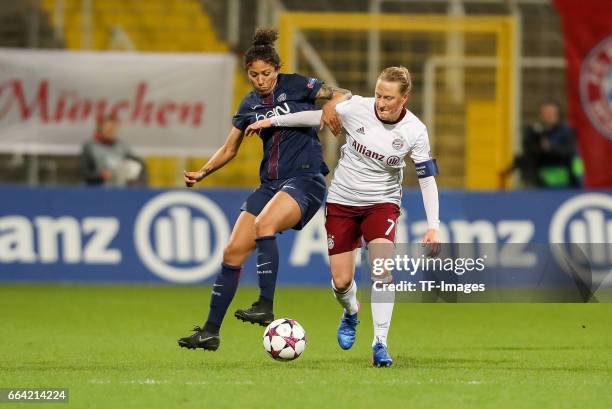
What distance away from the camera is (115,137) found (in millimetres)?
16094

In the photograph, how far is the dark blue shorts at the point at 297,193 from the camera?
870cm

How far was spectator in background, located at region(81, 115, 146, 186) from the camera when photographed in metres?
15.5

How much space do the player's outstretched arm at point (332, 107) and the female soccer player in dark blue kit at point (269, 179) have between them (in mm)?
10

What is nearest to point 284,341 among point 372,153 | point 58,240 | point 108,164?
point 372,153

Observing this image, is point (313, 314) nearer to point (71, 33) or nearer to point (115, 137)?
point (115, 137)

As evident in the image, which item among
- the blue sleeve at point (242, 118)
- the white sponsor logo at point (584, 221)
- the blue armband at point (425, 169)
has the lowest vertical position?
the white sponsor logo at point (584, 221)

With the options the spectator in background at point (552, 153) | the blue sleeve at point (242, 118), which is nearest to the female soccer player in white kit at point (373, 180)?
the blue sleeve at point (242, 118)

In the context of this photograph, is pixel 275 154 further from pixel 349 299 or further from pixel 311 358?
pixel 311 358

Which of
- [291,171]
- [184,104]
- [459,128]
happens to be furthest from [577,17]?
[291,171]

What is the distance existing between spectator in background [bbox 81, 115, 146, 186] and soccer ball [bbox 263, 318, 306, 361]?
7689 mm

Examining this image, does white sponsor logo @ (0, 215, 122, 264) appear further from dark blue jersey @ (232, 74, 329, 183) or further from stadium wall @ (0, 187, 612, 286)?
dark blue jersey @ (232, 74, 329, 183)

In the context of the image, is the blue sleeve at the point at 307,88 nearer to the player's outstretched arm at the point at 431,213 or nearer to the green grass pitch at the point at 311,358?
the player's outstretched arm at the point at 431,213

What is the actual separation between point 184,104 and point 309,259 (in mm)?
3058

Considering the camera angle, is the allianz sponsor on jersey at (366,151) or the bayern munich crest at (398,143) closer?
the bayern munich crest at (398,143)
